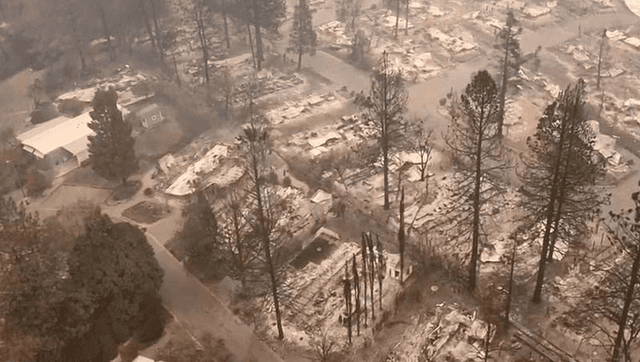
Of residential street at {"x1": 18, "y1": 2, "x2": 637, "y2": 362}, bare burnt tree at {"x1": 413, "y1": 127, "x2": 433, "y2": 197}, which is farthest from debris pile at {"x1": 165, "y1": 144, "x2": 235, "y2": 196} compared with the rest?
bare burnt tree at {"x1": 413, "y1": 127, "x2": 433, "y2": 197}

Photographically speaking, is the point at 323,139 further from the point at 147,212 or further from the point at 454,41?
the point at 454,41

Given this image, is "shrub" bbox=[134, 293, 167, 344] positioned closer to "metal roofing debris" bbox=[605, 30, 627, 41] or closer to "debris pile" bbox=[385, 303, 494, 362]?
"debris pile" bbox=[385, 303, 494, 362]

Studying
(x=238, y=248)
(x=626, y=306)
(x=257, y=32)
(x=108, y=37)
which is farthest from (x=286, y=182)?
(x=108, y=37)

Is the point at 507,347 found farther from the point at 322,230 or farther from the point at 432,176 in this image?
the point at 432,176

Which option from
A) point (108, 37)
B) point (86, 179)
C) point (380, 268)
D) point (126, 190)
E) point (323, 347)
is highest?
point (108, 37)

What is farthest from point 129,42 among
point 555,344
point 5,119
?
point 555,344

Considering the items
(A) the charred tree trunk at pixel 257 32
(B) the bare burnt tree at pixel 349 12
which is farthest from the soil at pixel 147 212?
(B) the bare burnt tree at pixel 349 12
